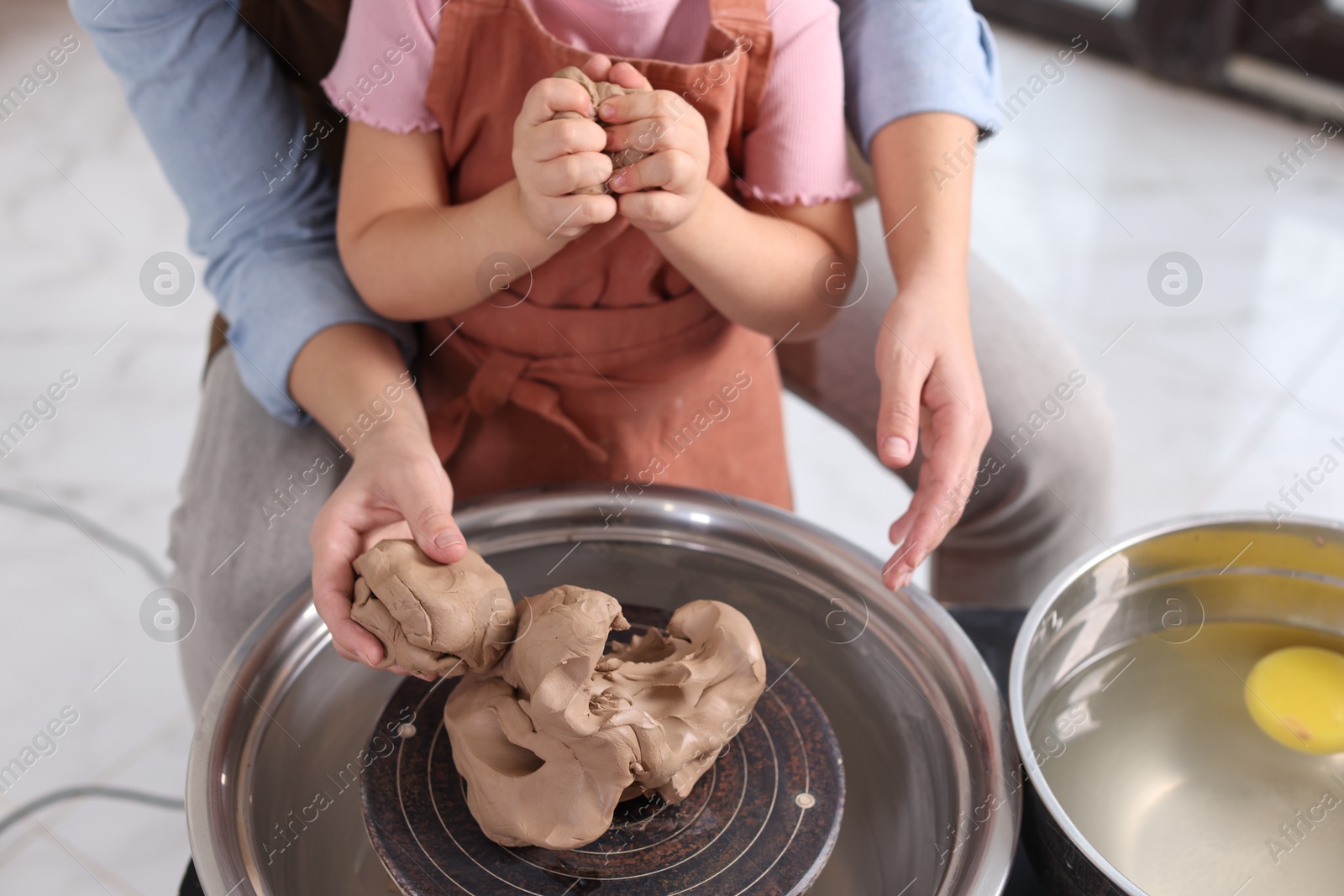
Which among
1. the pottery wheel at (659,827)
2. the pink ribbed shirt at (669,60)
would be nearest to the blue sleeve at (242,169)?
the pink ribbed shirt at (669,60)

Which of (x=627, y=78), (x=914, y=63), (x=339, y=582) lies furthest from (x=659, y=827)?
(x=914, y=63)

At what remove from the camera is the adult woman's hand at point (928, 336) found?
0.74 metres

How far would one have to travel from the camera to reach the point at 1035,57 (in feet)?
8.18

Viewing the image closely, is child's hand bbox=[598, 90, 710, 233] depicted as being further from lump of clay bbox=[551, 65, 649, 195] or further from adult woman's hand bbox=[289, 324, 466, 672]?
adult woman's hand bbox=[289, 324, 466, 672]

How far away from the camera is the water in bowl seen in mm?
650

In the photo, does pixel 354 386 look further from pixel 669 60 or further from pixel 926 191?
pixel 926 191

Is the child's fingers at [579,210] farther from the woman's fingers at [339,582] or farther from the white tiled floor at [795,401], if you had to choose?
the white tiled floor at [795,401]

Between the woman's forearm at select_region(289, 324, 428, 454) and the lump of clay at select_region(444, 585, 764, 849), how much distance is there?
22 centimetres

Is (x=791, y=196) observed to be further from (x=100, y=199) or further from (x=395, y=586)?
(x=100, y=199)

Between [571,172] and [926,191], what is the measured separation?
1.11 feet

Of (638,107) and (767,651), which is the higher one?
(638,107)

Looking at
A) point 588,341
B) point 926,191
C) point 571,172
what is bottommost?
point 588,341

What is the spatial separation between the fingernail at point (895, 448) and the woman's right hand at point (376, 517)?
0.27 m

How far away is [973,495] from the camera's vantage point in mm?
1074
